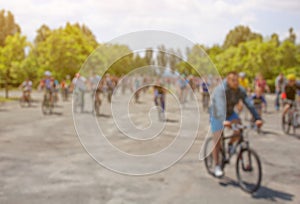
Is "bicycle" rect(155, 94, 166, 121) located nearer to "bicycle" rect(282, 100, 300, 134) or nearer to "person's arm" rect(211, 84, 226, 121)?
"bicycle" rect(282, 100, 300, 134)

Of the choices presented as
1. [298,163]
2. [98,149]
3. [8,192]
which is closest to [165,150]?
[98,149]

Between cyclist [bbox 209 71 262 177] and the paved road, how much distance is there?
67 cm

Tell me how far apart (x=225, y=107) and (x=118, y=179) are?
207 centimetres

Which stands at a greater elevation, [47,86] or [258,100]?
[47,86]

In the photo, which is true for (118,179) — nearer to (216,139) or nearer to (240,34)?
(216,139)

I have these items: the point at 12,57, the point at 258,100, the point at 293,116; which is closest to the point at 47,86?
the point at 258,100

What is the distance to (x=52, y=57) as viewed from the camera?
44.1 meters

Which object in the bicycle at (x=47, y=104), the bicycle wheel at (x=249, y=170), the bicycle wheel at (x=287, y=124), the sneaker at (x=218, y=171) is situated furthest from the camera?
the bicycle at (x=47, y=104)

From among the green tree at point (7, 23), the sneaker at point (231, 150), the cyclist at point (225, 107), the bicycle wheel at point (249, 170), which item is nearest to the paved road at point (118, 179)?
the bicycle wheel at point (249, 170)

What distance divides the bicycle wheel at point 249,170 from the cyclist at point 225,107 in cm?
36

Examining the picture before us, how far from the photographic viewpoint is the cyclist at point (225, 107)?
6.03 meters

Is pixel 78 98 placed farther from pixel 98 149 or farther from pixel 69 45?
pixel 69 45

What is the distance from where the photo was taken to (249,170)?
20.0ft

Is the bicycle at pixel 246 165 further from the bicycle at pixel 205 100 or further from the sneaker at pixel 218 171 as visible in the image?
the bicycle at pixel 205 100
